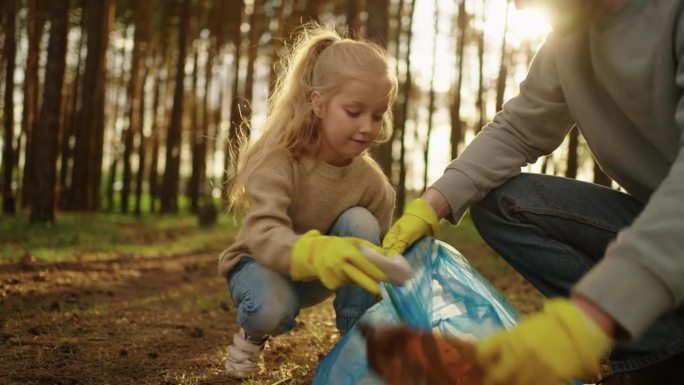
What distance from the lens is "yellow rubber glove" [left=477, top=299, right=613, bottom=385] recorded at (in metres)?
1.19

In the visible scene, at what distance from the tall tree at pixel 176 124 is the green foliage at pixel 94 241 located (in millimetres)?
3296

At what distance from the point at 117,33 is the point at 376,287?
19.3 meters

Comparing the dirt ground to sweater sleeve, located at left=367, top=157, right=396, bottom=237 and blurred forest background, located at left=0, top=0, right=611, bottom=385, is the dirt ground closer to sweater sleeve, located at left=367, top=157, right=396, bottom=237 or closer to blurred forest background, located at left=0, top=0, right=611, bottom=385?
blurred forest background, located at left=0, top=0, right=611, bottom=385

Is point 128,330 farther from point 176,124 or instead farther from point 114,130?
point 114,130

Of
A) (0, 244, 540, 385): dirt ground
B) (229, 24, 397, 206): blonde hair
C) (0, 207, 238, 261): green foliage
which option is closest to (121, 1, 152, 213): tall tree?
(0, 207, 238, 261): green foliage

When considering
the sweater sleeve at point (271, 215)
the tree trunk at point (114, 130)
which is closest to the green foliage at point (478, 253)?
the sweater sleeve at point (271, 215)

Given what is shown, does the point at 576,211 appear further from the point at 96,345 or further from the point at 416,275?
the point at 96,345

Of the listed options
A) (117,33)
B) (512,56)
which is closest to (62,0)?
(117,33)

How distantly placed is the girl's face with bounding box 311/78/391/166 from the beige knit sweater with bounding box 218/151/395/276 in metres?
0.14

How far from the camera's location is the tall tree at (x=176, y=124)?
13.9m

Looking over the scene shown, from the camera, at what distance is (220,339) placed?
3207 millimetres

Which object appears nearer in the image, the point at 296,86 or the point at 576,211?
the point at 576,211

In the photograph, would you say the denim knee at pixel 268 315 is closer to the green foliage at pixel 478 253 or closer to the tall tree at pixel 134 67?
the green foliage at pixel 478 253

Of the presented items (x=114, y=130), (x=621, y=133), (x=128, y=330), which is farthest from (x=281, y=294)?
(x=114, y=130)
